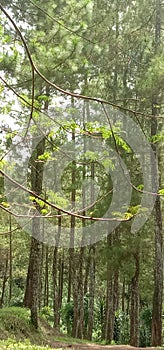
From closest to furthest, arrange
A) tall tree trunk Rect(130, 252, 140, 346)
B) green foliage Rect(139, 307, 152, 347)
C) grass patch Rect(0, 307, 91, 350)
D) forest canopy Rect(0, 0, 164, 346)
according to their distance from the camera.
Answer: forest canopy Rect(0, 0, 164, 346) → grass patch Rect(0, 307, 91, 350) → tall tree trunk Rect(130, 252, 140, 346) → green foliage Rect(139, 307, 152, 347)

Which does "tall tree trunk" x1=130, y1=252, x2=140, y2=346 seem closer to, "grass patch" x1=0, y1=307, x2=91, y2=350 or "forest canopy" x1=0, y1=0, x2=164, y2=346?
"forest canopy" x1=0, y1=0, x2=164, y2=346

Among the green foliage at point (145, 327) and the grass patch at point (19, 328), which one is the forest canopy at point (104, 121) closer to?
the green foliage at point (145, 327)

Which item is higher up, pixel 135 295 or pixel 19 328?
pixel 135 295

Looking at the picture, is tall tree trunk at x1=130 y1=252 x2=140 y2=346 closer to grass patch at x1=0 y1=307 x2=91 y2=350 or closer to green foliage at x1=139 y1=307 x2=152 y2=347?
grass patch at x1=0 y1=307 x2=91 y2=350

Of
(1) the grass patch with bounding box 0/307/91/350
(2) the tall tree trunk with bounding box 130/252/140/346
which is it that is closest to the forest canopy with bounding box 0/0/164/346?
(2) the tall tree trunk with bounding box 130/252/140/346

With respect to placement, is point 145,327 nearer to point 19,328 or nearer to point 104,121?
point 104,121

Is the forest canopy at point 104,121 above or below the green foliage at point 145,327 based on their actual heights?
above

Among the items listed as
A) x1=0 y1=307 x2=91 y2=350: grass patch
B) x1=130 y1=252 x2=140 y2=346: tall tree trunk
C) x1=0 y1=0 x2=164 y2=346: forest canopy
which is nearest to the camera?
x1=0 y1=0 x2=164 y2=346: forest canopy

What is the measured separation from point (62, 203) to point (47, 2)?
5216mm

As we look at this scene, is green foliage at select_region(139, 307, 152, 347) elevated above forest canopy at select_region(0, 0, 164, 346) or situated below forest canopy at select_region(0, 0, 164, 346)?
below

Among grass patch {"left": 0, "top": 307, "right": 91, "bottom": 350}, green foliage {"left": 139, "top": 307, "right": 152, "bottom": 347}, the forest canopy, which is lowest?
green foliage {"left": 139, "top": 307, "right": 152, "bottom": 347}

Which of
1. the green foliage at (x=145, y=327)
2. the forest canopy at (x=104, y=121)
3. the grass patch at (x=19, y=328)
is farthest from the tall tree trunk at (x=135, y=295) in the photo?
the green foliage at (x=145, y=327)

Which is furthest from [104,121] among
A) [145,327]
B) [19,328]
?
[145,327]

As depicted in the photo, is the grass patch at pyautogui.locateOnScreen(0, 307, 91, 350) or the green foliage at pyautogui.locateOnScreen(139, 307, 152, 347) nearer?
the grass patch at pyautogui.locateOnScreen(0, 307, 91, 350)
